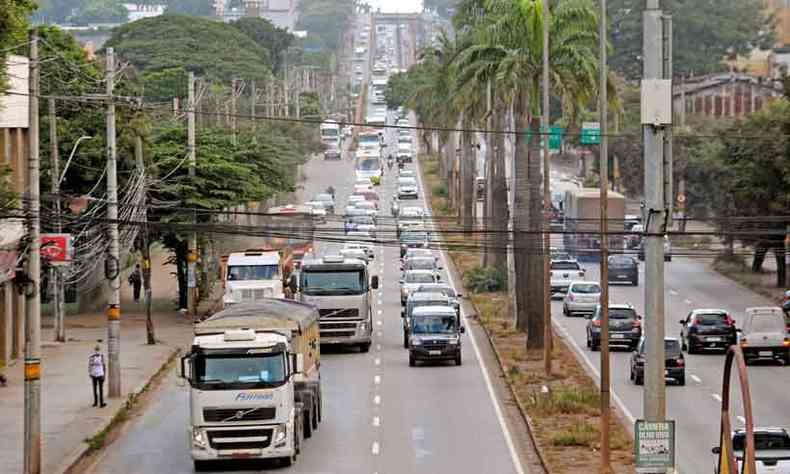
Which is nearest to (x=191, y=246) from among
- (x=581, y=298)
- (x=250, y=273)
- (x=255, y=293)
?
(x=250, y=273)

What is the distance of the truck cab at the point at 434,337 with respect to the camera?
2084 inches

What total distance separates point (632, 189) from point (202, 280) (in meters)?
61.8

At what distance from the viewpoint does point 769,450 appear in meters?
30.0

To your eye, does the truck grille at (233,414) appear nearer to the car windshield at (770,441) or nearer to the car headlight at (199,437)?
the car headlight at (199,437)

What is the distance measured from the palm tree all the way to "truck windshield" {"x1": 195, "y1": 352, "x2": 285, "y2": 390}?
19679 mm

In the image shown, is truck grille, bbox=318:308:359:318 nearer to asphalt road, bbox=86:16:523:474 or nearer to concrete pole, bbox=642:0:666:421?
asphalt road, bbox=86:16:523:474

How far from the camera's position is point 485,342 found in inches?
2368

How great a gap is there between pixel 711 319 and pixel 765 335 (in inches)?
127

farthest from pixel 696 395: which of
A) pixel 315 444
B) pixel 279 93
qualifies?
pixel 279 93

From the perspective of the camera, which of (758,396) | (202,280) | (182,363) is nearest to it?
(182,363)

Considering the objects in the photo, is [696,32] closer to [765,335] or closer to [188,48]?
[188,48]

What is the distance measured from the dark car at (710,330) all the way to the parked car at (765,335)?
7.10 ft

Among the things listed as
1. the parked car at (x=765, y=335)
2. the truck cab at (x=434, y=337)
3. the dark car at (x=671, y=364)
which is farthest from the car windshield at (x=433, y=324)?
the parked car at (x=765, y=335)

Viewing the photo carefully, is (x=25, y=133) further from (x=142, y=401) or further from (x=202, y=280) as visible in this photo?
(x=202, y=280)
